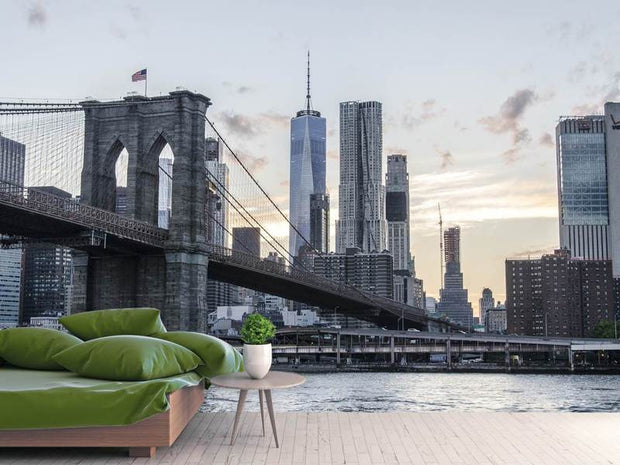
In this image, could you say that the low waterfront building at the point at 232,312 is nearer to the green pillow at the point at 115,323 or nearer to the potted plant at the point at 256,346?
the green pillow at the point at 115,323

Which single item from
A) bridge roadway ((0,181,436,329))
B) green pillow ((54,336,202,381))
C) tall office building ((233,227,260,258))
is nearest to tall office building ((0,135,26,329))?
tall office building ((233,227,260,258))

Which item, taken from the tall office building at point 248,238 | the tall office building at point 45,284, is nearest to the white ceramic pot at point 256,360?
the tall office building at point 45,284

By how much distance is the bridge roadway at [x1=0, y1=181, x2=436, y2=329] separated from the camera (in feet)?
116

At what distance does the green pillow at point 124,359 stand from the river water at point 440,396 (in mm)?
18158

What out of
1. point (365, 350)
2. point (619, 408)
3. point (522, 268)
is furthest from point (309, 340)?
point (619, 408)

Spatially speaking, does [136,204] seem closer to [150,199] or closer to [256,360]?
[150,199]

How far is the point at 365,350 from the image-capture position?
8519cm

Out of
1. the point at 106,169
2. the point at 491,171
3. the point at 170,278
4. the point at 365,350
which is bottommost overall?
the point at 365,350

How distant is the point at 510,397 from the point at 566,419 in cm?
3708

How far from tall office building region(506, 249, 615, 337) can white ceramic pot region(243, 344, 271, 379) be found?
124872mm

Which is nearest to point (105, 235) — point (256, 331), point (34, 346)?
point (34, 346)

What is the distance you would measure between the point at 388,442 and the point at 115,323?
10.8 feet

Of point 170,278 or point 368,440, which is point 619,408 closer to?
point 170,278

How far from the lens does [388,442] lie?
6.67 meters
